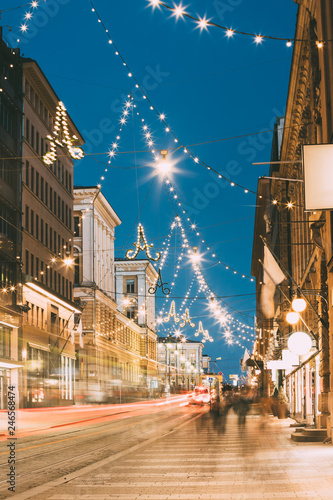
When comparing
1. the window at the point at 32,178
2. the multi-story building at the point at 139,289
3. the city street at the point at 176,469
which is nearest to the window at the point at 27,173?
the window at the point at 32,178

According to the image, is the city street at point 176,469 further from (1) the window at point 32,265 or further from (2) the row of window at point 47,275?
(1) the window at point 32,265

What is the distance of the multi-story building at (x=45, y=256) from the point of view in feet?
174

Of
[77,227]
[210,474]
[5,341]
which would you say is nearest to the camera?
[210,474]

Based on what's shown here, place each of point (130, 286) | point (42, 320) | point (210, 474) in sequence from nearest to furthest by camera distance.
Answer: point (210, 474) → point (42, 320) → point (130, 286)

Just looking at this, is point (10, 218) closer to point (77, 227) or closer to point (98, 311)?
point (77, 227)

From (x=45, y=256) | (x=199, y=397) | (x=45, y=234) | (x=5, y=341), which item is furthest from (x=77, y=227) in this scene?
(x=5, y=341)

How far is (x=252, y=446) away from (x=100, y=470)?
7060 mm

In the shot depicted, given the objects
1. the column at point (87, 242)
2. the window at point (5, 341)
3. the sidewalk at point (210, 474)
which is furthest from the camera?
the column at point (87, 242)

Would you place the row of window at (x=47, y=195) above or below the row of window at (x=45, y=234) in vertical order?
above

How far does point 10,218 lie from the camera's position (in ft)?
162

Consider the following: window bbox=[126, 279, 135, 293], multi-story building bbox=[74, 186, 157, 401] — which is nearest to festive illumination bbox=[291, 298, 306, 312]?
multi-story building bbox=[74, 186, 157, 401]

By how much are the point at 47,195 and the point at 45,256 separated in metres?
5.13

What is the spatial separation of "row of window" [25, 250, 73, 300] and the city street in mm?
30833

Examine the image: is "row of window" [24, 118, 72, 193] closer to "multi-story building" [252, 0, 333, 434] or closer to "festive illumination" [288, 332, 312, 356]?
"multi-story building" [252, 0, 333, 434]
